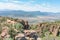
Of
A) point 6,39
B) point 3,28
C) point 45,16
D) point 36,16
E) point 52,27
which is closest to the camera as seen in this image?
point 6,39

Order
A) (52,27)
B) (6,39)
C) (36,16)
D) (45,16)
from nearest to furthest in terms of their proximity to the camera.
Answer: (6,39) → (52,27) → (36,16) → (45,16)

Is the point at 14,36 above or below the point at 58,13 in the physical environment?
above

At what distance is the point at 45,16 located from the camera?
102 meters

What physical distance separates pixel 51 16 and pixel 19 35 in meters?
70.6

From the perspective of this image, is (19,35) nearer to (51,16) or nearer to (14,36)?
(14,36)

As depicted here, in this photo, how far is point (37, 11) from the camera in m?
95.6

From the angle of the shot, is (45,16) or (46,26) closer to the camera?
(46,26)

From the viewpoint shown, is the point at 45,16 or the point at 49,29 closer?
the point at 49,29

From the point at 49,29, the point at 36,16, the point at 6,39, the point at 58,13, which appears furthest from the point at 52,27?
the point at 58,13

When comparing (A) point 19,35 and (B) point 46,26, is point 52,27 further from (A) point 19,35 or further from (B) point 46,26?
(A) point 19,35

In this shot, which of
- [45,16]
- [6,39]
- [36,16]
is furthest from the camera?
[45,16]

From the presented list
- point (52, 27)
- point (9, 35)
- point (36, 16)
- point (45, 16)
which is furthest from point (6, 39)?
point (45, 16)

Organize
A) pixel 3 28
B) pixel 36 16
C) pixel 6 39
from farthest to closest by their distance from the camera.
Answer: pixel 36 16
pixel 3 28
pixel 6 39

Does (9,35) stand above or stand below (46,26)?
above
